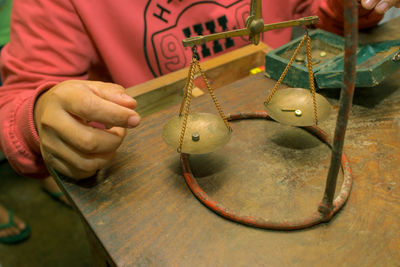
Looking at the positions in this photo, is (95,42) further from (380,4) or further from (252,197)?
(380,4)

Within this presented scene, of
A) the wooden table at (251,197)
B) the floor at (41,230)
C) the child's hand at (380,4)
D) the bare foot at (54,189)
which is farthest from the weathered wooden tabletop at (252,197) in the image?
the bare foot at (54,189)

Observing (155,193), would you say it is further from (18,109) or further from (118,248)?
(18,109)

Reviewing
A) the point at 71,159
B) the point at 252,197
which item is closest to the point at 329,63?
the point at 252,197

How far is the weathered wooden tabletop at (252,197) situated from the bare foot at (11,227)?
3.66ft

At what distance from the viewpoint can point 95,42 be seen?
1.04 metres

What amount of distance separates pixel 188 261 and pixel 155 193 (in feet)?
0.56

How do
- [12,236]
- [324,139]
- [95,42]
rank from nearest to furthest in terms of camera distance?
[324,139] → [95,42] → [12,236]

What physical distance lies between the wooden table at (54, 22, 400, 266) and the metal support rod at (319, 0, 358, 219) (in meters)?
0.08

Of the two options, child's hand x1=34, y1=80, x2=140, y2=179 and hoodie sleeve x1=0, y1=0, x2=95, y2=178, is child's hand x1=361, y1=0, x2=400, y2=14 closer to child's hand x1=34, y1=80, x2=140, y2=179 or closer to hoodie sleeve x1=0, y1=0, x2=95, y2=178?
child's hand x1=34, y1=80, x2=140, y2=179

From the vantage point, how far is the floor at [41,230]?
4.95 ft

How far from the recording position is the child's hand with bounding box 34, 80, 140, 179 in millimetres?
628

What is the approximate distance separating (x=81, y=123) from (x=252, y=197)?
1.23 ft

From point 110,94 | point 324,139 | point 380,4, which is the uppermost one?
point 110,94

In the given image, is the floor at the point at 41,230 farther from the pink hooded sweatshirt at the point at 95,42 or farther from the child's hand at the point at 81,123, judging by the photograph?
the child's hand at the point at 81,123
